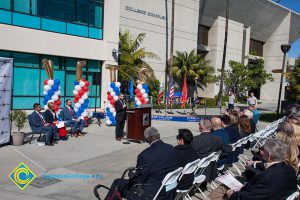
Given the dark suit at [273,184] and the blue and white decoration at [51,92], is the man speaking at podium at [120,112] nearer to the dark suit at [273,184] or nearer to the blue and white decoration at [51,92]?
the blue and white decoration at [51,92]

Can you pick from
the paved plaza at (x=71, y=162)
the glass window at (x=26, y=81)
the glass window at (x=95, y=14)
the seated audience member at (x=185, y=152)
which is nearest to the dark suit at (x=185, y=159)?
the seated audience member at (x=185, y=152)

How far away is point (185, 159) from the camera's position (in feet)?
16.8

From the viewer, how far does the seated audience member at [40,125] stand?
10084 millimetres

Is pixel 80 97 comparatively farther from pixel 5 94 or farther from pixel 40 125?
pixel 5 94

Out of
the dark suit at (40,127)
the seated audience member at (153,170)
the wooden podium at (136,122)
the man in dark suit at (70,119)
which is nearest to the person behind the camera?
the seated audience member at (153,170)

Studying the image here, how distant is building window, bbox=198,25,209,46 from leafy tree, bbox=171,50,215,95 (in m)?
6.21

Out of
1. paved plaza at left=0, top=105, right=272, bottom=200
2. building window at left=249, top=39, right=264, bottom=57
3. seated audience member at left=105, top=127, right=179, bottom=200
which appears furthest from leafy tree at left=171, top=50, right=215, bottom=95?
seated audience member at left=105, top=127, right=179, bottom=200

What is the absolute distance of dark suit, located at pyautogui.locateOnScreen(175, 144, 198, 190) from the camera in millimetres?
4820

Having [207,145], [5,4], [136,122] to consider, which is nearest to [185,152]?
[207,145]

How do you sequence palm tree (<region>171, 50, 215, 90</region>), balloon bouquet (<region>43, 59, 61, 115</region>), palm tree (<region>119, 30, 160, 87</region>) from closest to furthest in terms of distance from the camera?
1. balloon bouquet (<region>43, 59, 61, 115</region>)
2. palm tree (<region>119, 30, 160, 87</region>)
3. palm tree (<region>171, 50, 215, 90</region>)

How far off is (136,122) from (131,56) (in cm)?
1556

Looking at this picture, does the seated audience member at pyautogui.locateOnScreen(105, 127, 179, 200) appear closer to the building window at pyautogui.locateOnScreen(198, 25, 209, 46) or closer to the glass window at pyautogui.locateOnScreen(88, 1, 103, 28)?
the glass window at pyautogui.locateOnScreen(88, 1, 103, 28)

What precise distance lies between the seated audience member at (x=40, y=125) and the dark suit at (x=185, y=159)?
19.8 feet

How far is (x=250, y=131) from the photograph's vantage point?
8695mm
